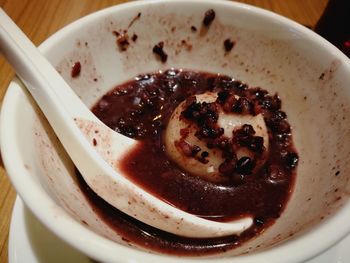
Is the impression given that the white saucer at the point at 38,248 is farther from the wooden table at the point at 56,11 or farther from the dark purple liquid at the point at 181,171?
the wooden table at the point at 56,11

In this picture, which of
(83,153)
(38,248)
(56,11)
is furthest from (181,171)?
(56,11)

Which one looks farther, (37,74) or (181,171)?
(181,171)

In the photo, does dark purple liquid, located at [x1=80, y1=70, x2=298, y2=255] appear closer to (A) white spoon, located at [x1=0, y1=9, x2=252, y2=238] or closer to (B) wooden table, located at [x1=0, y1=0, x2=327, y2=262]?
(A) white spoon, located at [x1=0, y1=9, x2=252, y2=238]

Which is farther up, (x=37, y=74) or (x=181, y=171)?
(x=37, y=74)

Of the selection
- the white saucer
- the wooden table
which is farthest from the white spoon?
the wooden table

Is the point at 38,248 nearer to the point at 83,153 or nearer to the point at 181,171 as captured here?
the point at 83,153

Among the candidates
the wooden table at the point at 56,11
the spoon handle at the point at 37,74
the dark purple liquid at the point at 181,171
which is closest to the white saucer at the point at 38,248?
the dark purple liquid at the point at 181,171
